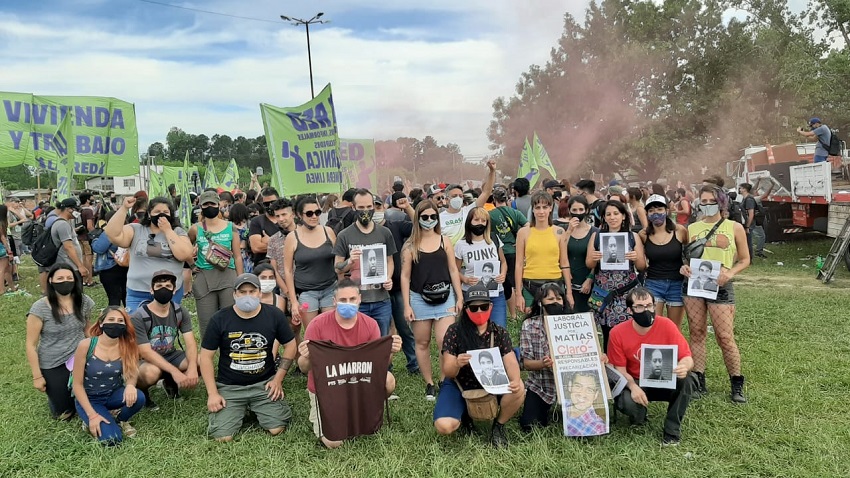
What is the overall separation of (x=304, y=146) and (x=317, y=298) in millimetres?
2714

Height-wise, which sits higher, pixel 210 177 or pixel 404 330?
pixel 210 177

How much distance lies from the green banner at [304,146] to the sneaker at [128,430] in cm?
329

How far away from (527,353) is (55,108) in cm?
1202

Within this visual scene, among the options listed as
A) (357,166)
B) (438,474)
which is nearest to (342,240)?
(438,474)

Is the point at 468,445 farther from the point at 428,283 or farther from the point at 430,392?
Answer: the point at 428,283

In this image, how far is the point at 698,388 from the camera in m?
5.11

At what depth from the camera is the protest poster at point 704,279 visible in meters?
4.99

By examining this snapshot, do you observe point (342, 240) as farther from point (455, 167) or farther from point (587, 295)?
point (455, 167)

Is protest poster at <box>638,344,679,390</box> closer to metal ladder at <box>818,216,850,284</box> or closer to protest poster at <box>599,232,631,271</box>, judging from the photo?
protest poster at <box>599,232,631,271</box>

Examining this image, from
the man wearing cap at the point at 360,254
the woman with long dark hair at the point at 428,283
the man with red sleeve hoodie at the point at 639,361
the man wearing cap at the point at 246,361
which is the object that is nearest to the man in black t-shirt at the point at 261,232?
the man wearing cap at the point at 360,254

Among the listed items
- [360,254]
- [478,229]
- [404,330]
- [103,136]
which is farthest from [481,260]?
[103,136]

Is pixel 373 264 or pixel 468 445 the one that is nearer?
pixel 468 445

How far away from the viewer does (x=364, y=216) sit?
545cm

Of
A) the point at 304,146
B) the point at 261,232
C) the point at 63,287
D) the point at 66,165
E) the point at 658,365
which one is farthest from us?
the point at 66,165
